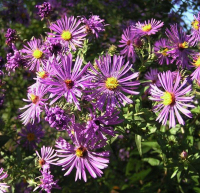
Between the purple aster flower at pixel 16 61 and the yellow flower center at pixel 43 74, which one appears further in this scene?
the purple aster flower at pixel 16 61

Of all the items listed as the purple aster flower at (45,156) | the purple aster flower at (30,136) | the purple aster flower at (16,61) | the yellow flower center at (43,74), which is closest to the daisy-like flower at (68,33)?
the purple aster flower at (16,61)

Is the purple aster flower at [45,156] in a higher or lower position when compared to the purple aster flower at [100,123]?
lower

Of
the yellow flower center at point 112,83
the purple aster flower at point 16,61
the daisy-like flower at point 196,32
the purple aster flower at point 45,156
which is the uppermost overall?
the daisy-like flower at point 196,32

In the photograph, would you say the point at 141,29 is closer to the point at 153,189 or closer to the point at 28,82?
the point at 153,189

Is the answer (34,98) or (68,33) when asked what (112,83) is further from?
(68,33)

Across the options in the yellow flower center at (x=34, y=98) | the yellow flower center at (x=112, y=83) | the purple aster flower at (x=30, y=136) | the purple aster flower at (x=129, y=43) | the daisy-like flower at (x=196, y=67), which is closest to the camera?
the yellow flower center at (x=112, y=83)

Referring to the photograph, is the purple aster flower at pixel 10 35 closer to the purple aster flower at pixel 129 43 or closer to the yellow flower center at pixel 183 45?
the purple aster flower at pixel 129 43

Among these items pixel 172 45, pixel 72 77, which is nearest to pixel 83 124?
pixel 72 77

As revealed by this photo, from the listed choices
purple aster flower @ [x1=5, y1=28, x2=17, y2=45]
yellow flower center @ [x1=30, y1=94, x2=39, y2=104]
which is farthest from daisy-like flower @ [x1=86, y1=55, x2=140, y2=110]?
purple aster flower @ [x1=5, y1=28, x2=17, y2=45]

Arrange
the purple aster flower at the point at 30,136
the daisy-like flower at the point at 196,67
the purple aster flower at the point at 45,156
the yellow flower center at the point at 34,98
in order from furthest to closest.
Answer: the purple aster flower at the point at 30,136 → the purple aster flower at the point at 45,156 → the daisy-like flower at the point at 196,67 → the yellow flower center at the point at 34,98
